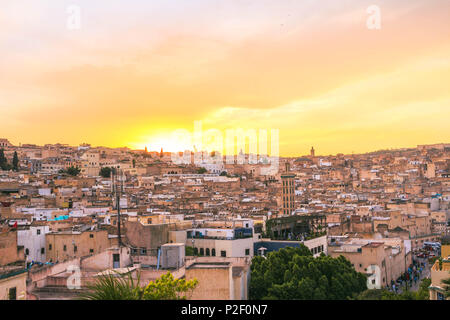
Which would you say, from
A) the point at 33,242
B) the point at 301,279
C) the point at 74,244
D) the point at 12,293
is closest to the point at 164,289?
the point at 12,293

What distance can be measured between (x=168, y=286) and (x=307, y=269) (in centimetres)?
355

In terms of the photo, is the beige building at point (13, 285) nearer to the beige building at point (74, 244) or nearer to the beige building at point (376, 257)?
the beige building at point (74, 244)

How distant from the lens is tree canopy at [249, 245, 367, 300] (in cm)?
757

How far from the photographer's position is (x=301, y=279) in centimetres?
790

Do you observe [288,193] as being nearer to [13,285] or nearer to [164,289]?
[13,285]

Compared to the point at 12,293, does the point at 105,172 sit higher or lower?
higher

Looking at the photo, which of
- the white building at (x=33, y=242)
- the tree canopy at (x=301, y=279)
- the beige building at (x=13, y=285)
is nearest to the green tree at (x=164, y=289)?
the beige building at (x=13, y=285)

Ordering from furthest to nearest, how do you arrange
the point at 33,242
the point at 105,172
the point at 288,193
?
1. the point at 105,172
2. the point at 288,193
3. the point at 33,242

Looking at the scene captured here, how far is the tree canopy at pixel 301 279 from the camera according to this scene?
298 inches

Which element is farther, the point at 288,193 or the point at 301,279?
the point at 288,193

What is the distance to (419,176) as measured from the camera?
47125mm

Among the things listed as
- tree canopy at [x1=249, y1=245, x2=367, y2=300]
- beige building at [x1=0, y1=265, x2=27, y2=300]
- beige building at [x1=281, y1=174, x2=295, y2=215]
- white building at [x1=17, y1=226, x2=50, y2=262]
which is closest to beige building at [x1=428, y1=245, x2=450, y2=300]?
tree canopy at [x1=249, y1=245, x2=367, y2=300]
